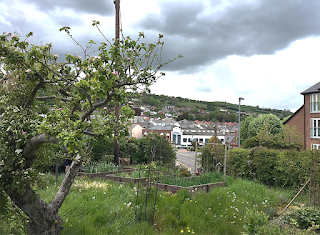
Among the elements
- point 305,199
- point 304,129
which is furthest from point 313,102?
point 305,199

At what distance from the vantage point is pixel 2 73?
485 cm

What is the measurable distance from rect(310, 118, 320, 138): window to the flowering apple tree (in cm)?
2952

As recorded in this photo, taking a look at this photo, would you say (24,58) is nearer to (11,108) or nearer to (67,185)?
(11,108)

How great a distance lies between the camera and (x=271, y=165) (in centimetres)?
1163

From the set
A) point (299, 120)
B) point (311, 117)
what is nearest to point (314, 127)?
point (311, 117)

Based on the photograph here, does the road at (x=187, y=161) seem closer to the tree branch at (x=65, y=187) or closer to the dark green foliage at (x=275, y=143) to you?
the dark green foliage at (x=275, y=143)

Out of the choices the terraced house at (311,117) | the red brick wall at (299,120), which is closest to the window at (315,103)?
the terraced house at (311,117)

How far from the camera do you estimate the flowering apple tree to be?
3.79m

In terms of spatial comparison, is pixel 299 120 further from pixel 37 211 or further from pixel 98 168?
pixel 37 211

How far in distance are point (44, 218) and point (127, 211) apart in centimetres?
193

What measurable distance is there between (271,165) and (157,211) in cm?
739

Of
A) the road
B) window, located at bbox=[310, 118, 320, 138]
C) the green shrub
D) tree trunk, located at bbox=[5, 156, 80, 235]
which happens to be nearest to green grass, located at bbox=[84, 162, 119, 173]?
the road

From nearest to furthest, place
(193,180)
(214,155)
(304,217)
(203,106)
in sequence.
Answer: (304,217)
(193,180)
(214,155)
(203,106)

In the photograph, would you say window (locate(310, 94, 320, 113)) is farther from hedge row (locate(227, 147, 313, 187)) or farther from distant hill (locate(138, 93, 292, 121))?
distant hill (locate(138, 93, 292, 121))
